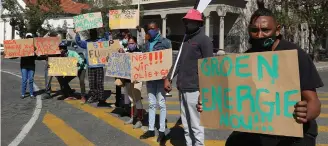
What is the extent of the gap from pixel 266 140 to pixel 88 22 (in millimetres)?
→ 7264

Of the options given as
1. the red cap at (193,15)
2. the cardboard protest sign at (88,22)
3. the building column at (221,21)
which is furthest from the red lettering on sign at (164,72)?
the building column at (221,21)

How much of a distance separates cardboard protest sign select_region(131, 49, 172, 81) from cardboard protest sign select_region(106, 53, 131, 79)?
63 centimetres

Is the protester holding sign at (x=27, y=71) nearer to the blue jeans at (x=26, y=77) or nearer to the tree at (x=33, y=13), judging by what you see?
the blue jeans at (x=26, y=77)

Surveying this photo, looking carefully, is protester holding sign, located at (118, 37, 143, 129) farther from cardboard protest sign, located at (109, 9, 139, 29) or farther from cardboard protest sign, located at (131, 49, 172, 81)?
cardboard protest sign, located at (109, 9, 139, 29)

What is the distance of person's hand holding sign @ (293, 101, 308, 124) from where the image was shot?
7.98 ft

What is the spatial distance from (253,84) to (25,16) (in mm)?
35528

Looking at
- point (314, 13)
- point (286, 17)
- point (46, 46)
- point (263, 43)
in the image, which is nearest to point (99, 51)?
point (46, 46)

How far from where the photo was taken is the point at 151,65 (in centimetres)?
594

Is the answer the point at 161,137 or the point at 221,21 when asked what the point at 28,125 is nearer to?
the point at 161,137

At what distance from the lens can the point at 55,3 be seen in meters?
30.6

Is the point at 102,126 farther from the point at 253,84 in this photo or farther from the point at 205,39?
the point at 253,84

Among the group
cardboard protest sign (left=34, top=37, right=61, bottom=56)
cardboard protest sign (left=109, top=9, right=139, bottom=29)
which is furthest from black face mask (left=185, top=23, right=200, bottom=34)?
cardboard protest sign (left=34, top=37, right=61, bottom=56)

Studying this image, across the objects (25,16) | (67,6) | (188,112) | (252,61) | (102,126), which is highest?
(67,6)

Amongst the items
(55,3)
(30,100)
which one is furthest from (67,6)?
(30,100)
